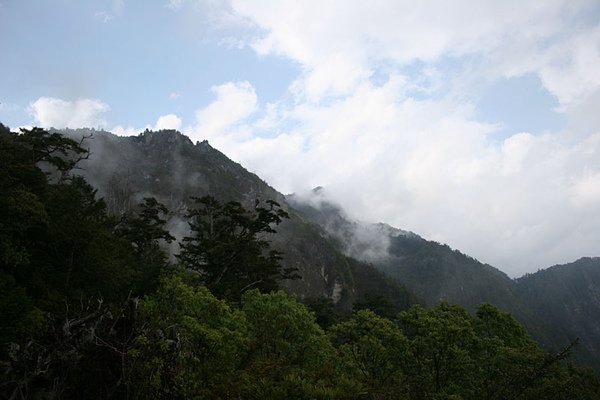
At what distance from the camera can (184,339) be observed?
422 inches

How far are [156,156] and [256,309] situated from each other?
157 meters

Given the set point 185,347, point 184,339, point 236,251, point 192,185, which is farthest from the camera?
point 192,185

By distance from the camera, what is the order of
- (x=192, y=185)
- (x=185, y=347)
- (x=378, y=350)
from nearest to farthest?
1. (x=185, y=347)
2. (x=378, y=350)
3. (x=192, y=185)

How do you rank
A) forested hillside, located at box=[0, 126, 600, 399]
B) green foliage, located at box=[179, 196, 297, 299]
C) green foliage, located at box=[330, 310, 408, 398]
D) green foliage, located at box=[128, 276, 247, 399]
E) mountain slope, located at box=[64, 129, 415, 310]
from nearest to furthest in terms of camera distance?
forested hillside, located at box=[0, 126, 600, 399]
green foliage, located at box=[128, 276, 247, 399]
green foliage, located at box=[330, 310, 408, 398]
green foliage, located at box=[179, 196, 297, 299]
mountain slope, located at box=[64, 129, 415, 310]

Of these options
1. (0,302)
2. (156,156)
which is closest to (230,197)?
(156,156)

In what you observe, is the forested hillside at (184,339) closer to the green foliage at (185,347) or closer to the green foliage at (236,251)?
the green foliage at (185,347)

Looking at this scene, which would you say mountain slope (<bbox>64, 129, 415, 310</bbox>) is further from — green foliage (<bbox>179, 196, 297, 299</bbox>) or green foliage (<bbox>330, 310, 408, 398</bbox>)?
green foliage (<bbox>330, 310, 408, 398</bbox>)

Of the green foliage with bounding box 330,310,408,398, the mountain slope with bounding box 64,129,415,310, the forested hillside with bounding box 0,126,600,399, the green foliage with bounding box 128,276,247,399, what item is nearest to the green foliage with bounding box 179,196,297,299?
the forested hillside with bounding box 0,126,600,399

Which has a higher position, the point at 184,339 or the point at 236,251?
the point at 236,251

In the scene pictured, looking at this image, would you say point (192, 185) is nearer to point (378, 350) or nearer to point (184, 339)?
point (378, 350)

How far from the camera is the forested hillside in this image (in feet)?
30.4

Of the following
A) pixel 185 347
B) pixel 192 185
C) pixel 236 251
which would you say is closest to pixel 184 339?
pixel 185 347

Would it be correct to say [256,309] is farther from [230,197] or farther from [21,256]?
[230,197]

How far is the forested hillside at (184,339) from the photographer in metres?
9.27
